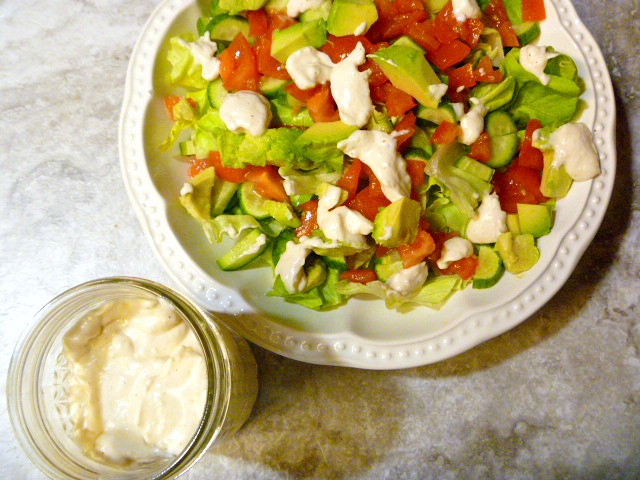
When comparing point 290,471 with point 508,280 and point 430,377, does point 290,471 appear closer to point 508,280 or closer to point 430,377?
point 430,377

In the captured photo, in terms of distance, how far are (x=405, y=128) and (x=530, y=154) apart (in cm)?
37

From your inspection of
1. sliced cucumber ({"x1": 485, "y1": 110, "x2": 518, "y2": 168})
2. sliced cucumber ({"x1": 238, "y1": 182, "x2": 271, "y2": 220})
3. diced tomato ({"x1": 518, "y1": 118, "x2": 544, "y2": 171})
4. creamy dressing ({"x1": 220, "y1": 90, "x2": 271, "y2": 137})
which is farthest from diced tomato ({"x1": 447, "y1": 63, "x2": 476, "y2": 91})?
sliced cucumber ({"x1": 238, "y1": 182, "x2": 271, "y2": 220})

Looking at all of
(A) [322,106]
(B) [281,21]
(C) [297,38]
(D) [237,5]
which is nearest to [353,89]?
(A) [322,106]

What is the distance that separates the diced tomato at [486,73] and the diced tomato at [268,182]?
2.08 ft

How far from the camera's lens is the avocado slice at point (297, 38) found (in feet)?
5.18

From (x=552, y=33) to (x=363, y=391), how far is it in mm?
1236

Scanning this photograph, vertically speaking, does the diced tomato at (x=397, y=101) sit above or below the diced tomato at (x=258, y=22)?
below

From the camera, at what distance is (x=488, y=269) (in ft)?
5.25

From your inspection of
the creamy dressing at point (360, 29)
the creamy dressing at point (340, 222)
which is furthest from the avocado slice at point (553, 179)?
the creamy dressing at point (360, 29)

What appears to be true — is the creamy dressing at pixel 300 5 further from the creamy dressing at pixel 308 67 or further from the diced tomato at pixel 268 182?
the diced tomato at pixel 268 182

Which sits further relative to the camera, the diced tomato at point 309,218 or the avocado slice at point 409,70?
the diced tomato at point 309,218

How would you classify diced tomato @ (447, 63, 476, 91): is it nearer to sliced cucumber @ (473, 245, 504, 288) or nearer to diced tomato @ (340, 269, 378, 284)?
sliced cucumber @ (473, 245, 504, 288)

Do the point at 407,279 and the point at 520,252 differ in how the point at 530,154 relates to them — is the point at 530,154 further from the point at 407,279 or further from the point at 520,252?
the point at 407,279

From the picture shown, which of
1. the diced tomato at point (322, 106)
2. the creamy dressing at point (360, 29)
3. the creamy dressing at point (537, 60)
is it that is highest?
the creamy dressing at point (360, 29)
